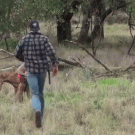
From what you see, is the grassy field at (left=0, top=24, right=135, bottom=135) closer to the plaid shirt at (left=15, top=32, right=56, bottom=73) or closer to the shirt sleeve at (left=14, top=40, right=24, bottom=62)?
the plaid shirt at (left=15, top=32, right=56, bottom=73)

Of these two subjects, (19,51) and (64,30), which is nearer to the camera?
(19,51)

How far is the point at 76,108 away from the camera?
19.1ft

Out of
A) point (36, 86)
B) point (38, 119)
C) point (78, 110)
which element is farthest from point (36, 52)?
point (78, 110)

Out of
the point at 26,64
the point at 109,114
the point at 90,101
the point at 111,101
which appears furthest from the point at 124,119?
the point at 26,64

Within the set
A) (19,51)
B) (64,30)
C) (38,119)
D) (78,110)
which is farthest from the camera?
(64,30)

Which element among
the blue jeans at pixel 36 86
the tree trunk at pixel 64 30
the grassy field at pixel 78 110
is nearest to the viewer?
the blue jeans at pixel 36 86

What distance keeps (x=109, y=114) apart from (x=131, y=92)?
6.15ft

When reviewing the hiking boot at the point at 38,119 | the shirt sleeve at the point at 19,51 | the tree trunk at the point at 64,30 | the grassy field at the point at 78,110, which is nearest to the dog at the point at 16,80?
the grassy field at the point at 78,110

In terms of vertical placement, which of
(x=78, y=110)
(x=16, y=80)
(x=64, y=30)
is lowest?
(x=78, y=110)

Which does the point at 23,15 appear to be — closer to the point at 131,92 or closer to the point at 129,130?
the point at 131,92

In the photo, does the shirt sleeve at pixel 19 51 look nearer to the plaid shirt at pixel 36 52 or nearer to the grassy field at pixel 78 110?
the plaid shirt at pixel 36 52

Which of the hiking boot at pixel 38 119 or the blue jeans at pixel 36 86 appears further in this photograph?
the blue jeans at pixel 36 86

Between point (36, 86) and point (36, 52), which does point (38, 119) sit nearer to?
point (36, 86)

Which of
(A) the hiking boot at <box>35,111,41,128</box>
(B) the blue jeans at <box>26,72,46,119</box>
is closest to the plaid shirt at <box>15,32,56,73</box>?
(B) the blue jeans at <box>26,72,46,119</box>
